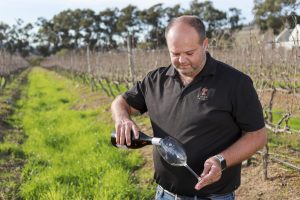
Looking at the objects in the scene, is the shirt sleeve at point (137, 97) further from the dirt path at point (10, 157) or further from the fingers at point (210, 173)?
the dirt path at point (10, 157)

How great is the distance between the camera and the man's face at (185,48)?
6.64 feet

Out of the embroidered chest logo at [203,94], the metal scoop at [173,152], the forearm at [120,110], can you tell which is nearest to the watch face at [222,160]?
the metal scoop at [173,152]

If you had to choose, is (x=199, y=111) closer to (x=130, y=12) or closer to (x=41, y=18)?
(x=130, y=12)

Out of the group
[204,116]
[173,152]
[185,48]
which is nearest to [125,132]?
[173,152]

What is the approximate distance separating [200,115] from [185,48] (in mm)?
339

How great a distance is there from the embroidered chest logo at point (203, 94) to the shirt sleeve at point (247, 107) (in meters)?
0.15

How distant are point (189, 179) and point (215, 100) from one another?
439 millimetres

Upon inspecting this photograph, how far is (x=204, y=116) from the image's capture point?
6.79ft

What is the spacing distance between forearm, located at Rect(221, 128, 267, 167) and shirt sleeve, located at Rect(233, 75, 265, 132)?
0.03 meters

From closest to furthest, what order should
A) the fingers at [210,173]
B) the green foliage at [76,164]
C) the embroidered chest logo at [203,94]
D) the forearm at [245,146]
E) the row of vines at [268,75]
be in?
1. the fingers at [210,173]
2. the forearm at [245,146]
3. the embroidered chest logo at [203,94]
4. the green foliage at [76,164]
5. the row of vines at [268,75]

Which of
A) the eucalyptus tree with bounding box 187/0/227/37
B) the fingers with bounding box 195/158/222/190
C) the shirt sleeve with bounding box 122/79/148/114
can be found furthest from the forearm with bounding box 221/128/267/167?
the eucalyptus tree with bounding box 187/0/227/37

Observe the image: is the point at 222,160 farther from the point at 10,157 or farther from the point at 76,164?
the point at 10,157

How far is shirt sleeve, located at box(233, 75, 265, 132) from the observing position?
1.97 m

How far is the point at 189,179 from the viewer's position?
2.16 meters
